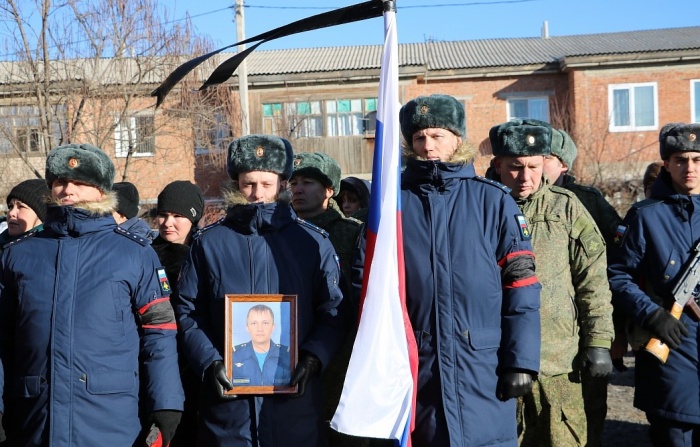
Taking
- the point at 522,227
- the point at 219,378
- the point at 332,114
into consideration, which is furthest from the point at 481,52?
the point at 219,378

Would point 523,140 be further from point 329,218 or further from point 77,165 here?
point 77,165

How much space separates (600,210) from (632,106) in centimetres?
2270

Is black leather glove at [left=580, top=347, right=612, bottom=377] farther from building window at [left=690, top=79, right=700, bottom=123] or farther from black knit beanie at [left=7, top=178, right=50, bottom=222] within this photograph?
building window at [left=690, top=79, right=700, bottom=123]

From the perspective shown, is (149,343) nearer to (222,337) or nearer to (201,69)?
(222,337)

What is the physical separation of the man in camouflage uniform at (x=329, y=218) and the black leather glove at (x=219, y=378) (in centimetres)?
122

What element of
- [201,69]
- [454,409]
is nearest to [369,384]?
[454,409]

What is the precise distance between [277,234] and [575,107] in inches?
947

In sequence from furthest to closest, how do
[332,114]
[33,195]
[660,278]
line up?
[332,114]
[33,195]
[660,278]

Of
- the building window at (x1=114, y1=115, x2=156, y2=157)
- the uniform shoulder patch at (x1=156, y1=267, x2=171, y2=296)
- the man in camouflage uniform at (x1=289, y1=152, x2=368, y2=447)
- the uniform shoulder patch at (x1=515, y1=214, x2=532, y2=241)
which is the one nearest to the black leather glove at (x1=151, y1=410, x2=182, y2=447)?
the uniform shoulder patch at (x1=156, y1=267, x2=171, y2=296)

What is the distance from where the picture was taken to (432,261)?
3.56 meters

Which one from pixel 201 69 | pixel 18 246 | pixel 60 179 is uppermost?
pixel 201 69

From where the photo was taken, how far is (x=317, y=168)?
5.28 m

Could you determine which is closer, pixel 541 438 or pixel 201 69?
pixel 541 438

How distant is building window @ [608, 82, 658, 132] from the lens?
26.3 metres
